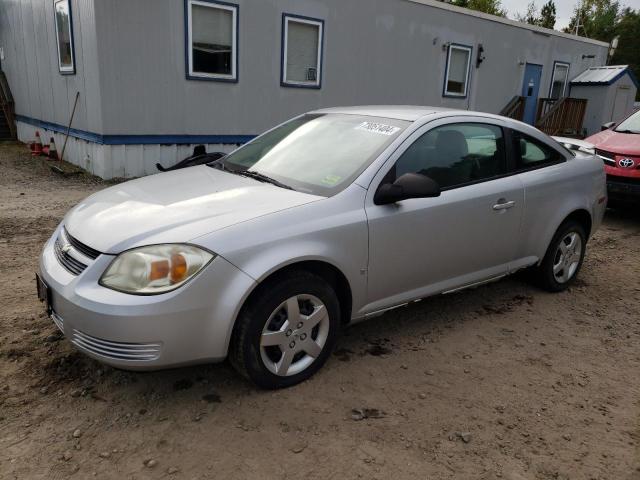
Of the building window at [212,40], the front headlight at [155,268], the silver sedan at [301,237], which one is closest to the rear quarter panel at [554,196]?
the silver sedan at [301,237]

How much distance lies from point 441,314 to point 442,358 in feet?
2.31

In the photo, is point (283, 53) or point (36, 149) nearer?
point (283, 53)

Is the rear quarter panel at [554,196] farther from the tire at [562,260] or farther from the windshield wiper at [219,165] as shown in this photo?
the windshield wiper at [219,165]

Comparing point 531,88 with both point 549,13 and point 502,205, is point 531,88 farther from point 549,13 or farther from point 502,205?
point 549,13

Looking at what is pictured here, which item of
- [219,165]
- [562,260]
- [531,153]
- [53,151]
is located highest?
[531,153]

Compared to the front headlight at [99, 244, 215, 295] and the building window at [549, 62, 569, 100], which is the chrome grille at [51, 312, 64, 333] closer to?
the front headlight at [99, 244, 215, 295]

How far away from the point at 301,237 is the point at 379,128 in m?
1.13

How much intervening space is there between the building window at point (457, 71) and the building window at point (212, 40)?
6.02 meters

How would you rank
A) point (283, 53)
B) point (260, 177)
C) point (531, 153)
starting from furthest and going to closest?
point (283, 53) → point (531, 153) → point (260, 177)

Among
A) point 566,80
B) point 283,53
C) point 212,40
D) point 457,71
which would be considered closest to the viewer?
point 212,40

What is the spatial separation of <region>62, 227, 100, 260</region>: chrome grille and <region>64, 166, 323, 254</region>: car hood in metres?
0.03

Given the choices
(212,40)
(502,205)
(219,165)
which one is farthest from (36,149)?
(502,205)

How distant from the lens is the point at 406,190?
10.3 feet

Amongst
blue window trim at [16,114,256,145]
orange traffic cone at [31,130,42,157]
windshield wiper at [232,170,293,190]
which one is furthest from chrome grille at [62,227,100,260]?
orange traffic cone at [31,130,42,157]
